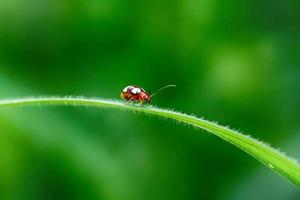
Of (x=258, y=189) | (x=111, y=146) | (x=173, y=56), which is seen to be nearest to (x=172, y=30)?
(x=173, y=56)

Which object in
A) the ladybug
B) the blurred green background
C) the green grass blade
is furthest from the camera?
the blurred green background

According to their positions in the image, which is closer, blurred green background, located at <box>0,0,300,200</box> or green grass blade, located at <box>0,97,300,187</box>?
green grass blade, located at <box>0,97,300,187</box>

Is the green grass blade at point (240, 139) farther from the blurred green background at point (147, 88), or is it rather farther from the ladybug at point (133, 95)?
the blurred green background at point (147, 88)

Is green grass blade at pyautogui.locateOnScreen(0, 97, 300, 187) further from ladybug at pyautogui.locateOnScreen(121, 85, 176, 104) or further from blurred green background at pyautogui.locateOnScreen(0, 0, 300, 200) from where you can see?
blurred green background at pyautogui.locateOnScreen(0, 0, 300, 200)

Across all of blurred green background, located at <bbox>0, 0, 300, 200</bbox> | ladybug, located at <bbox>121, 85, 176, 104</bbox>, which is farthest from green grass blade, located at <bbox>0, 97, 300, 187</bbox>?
blurred green background, located at <bbox>0, 0, 300, 200</bbox>

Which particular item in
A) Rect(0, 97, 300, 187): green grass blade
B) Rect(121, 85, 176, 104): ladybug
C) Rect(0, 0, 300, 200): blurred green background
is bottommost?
Rect(0, 97, 300, 187): green grass blade

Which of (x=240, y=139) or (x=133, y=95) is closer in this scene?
(x=240, y=139)

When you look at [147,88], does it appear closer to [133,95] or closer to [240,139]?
[133,95]

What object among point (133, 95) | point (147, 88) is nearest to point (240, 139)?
point (133, 95)
